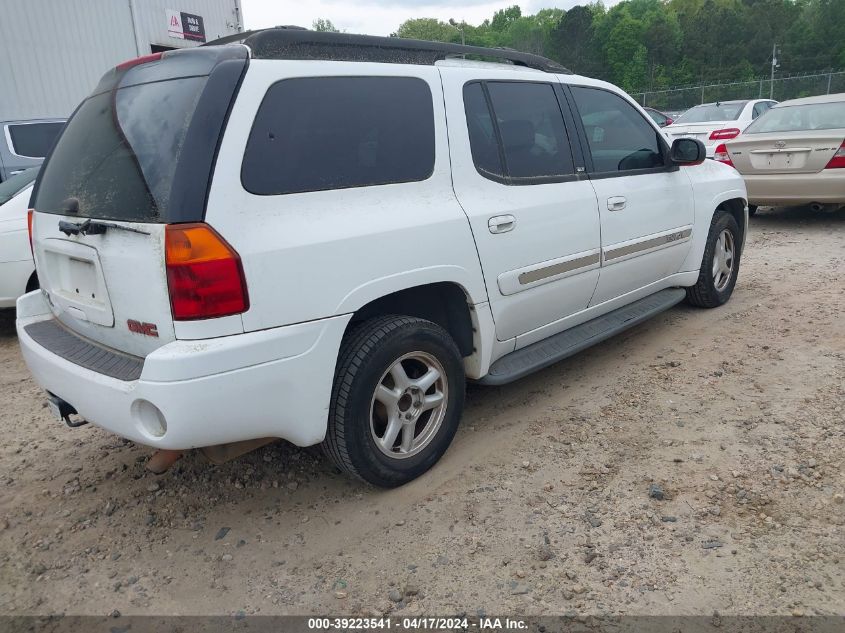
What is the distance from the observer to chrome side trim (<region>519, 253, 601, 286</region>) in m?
3.37

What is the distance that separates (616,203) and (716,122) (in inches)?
353

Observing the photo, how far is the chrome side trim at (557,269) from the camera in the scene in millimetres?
3373

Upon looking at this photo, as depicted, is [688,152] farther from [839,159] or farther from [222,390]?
[839,159]

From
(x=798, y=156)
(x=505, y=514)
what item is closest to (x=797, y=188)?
(x=798, y=156)

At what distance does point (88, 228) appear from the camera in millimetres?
2535

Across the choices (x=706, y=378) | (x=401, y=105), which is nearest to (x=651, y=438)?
(x=706, y=378)

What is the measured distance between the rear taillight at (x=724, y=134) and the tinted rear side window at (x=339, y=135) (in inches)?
358

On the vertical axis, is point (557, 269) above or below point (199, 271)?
below

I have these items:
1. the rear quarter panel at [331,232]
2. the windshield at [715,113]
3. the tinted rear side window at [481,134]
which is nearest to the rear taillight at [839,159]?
the windshield at [715,113]

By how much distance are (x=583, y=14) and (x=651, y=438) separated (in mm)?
80089

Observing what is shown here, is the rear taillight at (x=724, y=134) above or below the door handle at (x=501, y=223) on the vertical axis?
below

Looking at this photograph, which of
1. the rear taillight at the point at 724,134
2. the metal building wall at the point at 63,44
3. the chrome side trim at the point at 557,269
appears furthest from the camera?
the metal building wall at the point at 63,44

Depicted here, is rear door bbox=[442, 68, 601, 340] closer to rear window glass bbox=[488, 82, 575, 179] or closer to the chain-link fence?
rear window glass bbox=[488, 82, 575, 179]

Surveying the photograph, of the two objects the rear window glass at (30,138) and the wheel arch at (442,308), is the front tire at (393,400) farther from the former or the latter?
the rear window glass at (30,138)
